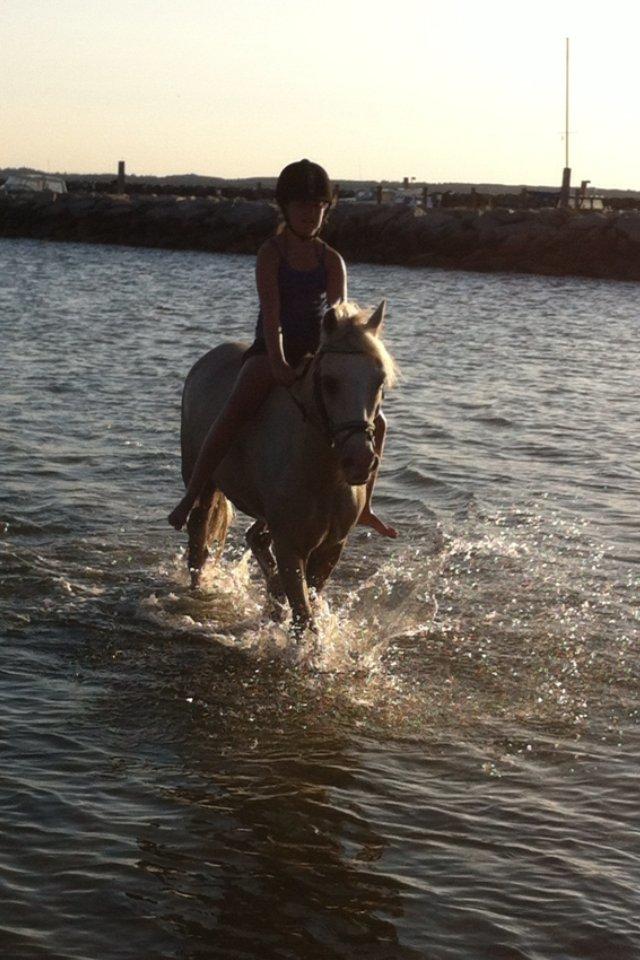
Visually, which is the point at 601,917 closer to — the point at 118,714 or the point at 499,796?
the point at 499,796

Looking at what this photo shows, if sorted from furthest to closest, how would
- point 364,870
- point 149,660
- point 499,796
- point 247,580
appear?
point 247,580 → point 149,660 → point 499,796 → point 364,870

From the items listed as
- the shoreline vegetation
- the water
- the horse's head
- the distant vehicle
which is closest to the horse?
the horse's head

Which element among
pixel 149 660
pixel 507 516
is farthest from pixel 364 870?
pixel 507 516

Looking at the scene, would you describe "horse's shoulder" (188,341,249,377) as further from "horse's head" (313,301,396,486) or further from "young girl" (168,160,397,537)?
"horse's head" (313,301,396,486)

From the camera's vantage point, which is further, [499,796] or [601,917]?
[499,796]

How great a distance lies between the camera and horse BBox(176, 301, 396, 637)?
6605mm

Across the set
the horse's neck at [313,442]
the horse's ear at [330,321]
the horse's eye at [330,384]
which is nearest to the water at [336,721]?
the horse's neck at [313,442]

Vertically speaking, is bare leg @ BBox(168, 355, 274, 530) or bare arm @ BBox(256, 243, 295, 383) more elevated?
bare arm @ BBox(256, 243, 295, 383)

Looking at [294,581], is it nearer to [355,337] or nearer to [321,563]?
[321,563]

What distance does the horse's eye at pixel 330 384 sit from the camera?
6.68m

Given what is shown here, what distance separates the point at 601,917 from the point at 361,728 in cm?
202

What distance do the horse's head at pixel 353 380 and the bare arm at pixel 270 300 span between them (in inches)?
23.1

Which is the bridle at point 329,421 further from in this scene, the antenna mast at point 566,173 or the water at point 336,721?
the antenna mast at point 566,173

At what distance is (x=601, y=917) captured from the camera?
17.4 feet
